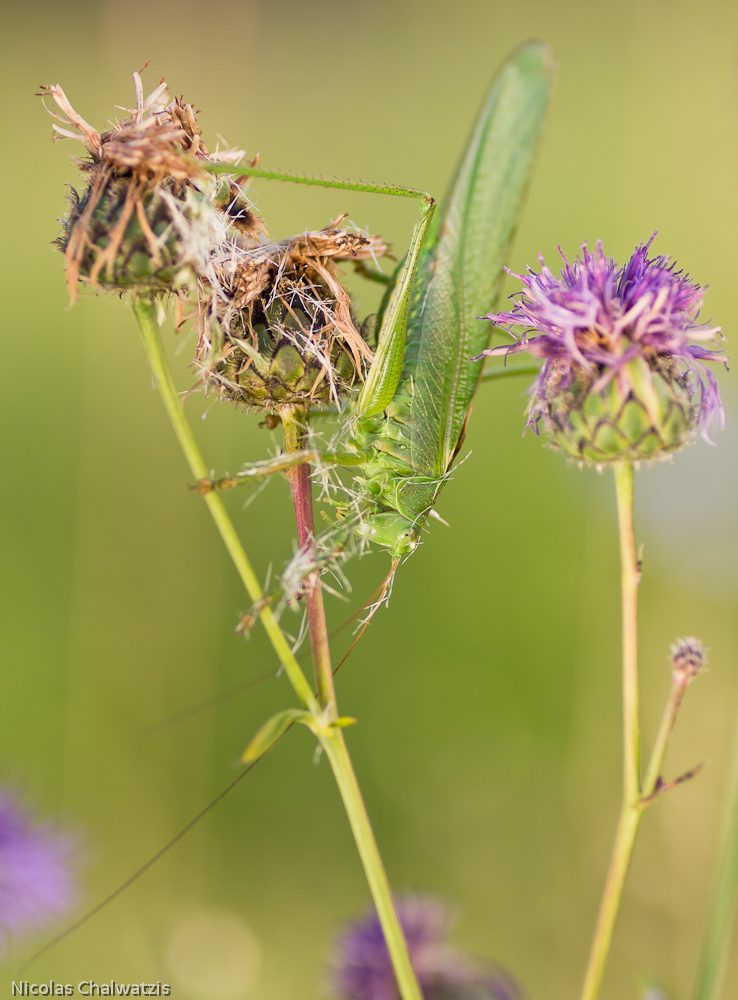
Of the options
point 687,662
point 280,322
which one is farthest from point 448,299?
point 687,662

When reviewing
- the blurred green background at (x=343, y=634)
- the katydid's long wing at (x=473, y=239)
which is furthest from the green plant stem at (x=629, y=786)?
the blurred green background at (x=343, y=634)

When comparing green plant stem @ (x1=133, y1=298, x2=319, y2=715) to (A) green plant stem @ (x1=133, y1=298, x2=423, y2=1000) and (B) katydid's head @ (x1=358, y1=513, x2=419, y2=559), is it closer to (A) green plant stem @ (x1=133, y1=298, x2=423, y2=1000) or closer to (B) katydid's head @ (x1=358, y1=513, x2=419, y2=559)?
(A) green plant stem @ (x1=133, y1=298, x2=423, y2=1000)

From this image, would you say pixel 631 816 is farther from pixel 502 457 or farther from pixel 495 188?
pixel 502 457

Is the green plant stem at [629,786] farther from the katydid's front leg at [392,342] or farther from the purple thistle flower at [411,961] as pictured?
the katydid's front leg at [392,342]

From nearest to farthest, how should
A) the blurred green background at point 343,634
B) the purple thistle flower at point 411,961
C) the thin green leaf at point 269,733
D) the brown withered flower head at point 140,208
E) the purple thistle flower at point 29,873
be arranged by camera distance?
the thin green leaf at point 269,733 < the brown withered flower head at point 140,208 < the purple thistle flower at point 411,961 < the purple thistle flower at point 29,873 < the blurred green background at point 343,634

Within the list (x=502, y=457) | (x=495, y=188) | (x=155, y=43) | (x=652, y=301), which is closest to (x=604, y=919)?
(x=652, y=301)

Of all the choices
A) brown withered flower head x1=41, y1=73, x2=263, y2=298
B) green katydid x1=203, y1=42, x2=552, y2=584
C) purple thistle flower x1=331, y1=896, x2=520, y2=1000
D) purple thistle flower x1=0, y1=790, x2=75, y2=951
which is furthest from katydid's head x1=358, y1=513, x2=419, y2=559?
purple thistle flower x1=0, y1=790, x2=75, y2=951

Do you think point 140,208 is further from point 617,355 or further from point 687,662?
point 687,662
